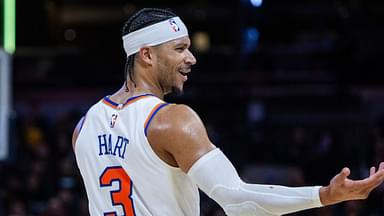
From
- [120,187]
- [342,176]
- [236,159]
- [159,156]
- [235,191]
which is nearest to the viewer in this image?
[342,176]

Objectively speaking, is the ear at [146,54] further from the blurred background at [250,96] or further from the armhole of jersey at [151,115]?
the blurred background at [250,96]

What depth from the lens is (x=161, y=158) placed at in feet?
10.5

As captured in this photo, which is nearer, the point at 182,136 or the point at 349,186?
the point at 349,186

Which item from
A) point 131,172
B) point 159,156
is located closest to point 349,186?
point 159,156

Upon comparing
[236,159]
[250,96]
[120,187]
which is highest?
[120,187]

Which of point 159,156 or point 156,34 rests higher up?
point 156,34

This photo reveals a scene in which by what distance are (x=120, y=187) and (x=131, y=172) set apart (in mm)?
88

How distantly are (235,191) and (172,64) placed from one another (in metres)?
0.63

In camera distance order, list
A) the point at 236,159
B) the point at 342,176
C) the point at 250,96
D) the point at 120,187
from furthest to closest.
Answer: the point at 250,96
the point at 236,159
the point at 120,187
the point at 342,176

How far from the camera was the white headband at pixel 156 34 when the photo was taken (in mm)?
3438

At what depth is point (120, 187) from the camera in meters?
3.31

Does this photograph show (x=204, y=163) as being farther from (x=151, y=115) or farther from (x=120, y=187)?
(x=120, y=187)

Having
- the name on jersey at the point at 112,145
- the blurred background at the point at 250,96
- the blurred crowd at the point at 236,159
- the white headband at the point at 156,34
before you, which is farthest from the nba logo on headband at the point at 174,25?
the blurred crowd at the point at 236,159

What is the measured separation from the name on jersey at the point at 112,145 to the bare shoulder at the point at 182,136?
184 mm
